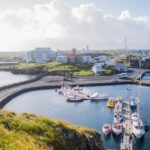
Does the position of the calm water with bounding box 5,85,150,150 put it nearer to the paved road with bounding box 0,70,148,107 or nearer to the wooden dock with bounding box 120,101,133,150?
the wooden dock with bounding box 120,101,133,150

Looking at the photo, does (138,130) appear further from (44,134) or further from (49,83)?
(49,83)

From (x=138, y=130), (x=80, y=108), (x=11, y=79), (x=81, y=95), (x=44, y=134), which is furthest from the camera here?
(x=11, y=79)

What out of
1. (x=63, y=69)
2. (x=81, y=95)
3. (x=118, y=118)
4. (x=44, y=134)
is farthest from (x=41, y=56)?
(x=44, y=134)

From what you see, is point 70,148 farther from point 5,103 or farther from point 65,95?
point 65,95

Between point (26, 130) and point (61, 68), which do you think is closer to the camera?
point (26, 130)

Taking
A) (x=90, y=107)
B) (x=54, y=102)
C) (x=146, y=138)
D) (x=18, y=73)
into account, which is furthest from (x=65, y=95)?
(x=18, y=73)

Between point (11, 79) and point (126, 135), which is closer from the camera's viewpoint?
point (126, 135)

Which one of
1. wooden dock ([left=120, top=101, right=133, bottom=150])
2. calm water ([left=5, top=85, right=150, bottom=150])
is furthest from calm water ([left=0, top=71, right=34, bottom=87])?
wooden dock ([left=120, top=101, right=133, bottom=150])
